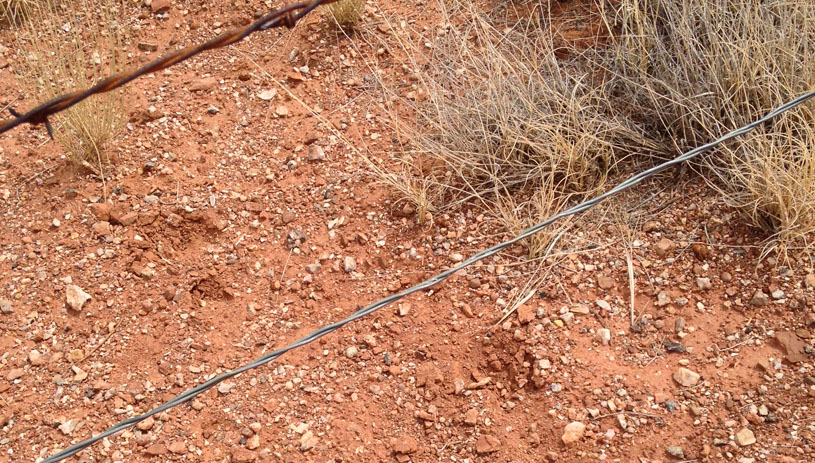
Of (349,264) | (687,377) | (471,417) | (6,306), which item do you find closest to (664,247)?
(687,377)

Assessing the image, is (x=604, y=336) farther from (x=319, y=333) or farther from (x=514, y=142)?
(x=319, y=333)

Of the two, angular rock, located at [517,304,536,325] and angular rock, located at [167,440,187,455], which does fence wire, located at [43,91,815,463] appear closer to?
angular rock, located at [167,440,187,455]

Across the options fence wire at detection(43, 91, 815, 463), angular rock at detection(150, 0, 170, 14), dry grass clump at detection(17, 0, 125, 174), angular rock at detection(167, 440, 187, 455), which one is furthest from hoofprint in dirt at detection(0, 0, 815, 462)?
angular rock at detection(150, 0, 170, 14)

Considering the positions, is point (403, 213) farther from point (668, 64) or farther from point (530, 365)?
point (668, 64)

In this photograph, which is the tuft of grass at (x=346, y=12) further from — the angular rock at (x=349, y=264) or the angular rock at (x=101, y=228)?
the angular rock at (x=101, y=228)

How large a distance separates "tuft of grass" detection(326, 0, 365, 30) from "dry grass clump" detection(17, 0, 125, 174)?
98 cm

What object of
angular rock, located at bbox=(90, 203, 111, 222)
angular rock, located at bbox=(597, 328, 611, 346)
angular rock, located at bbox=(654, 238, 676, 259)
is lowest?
angular rock, located at bbox=(597, 328, 611, 346)

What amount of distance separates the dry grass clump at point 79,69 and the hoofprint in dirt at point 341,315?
0.11m

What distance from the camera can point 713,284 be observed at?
2.58 metres

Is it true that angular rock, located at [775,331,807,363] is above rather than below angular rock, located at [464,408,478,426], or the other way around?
above

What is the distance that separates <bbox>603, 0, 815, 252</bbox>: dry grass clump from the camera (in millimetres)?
2584

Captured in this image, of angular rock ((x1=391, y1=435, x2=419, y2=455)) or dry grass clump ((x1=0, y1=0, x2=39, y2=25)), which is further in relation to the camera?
dry grass clump ((x1=0, y1=0, x2=39, y2=25))

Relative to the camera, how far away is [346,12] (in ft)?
11.4

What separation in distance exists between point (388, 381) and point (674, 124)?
1.57m
